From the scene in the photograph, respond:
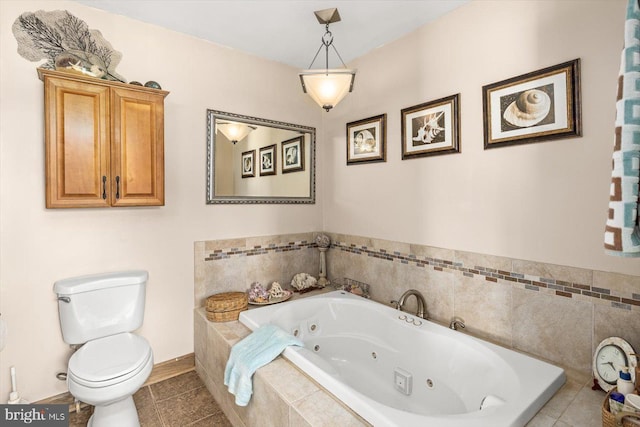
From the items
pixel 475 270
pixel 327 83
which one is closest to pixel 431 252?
pixel 475 270

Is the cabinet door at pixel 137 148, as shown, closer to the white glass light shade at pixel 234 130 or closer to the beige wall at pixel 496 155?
the white glass light shade at pixel 234 130

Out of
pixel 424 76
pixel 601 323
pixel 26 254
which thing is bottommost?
pixel 601 323

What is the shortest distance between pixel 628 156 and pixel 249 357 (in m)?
1.73

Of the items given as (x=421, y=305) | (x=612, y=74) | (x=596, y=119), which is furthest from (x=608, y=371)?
(x=612, y=74)

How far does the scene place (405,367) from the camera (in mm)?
2002

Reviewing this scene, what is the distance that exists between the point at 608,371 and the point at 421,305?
98 cm

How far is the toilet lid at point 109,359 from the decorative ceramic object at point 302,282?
4.20 ft

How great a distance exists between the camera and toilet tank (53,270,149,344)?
1.85m

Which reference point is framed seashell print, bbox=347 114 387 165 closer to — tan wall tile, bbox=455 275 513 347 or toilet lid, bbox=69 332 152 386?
tan wall tile, bbox=455 275 513 347

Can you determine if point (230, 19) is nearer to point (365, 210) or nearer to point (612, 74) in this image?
point (365, 210)

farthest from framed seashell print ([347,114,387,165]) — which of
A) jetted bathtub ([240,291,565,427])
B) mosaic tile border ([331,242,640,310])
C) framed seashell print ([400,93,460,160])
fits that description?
jetted bathtub ([240,291,565,427])

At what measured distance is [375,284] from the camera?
8.65 feet

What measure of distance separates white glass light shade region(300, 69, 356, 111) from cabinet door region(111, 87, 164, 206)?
40.0 inches

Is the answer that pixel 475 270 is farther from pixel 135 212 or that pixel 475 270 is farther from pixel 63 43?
pixel 63 43
